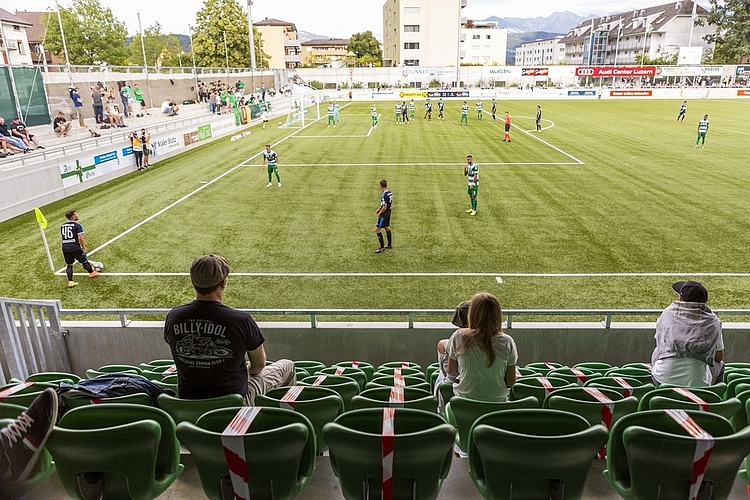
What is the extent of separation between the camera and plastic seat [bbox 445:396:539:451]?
3379 millimetres

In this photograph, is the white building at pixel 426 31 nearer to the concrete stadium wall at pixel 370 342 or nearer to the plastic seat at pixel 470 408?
the concrete stadium wall at pixel 370 342

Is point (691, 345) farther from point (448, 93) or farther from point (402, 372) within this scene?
point (448, 93)

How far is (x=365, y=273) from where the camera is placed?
11875 mm

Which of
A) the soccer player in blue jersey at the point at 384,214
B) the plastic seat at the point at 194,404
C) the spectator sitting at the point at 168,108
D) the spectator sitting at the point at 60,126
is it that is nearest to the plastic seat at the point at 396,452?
the plastic seat at the point at 194,404

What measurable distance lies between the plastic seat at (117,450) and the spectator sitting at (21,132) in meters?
21.3

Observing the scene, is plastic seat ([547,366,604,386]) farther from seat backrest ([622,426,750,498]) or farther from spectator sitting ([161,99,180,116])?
spectator sitting ([161,99,180,116])

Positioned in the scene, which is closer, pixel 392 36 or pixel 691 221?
pixel 691 221

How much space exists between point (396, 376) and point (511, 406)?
1834 millimetres

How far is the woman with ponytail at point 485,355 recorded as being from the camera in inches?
156

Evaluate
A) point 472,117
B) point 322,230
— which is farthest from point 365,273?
point 472,117

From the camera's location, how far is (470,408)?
11.3 ft

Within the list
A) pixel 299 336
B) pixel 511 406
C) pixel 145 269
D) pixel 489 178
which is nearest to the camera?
pixel 511 406

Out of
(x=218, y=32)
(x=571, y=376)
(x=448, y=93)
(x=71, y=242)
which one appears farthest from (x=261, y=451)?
(x=218, y=32)

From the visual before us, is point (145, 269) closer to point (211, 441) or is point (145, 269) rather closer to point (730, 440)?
point (211, 441)
